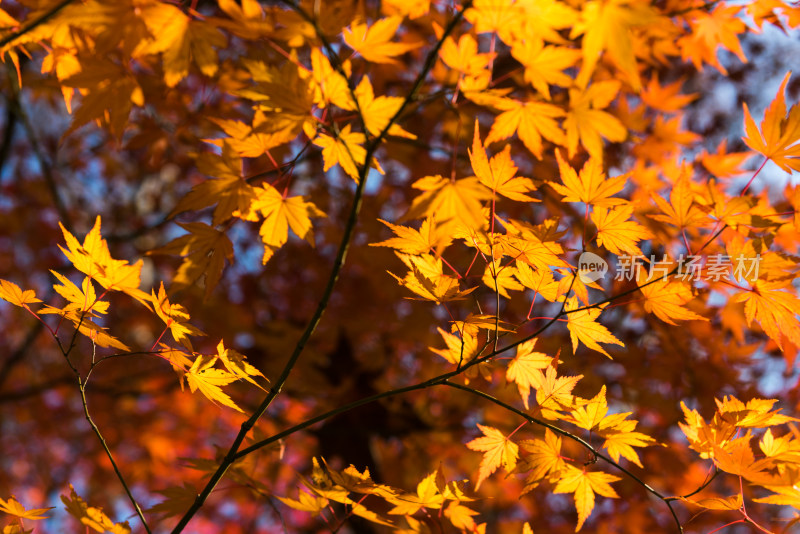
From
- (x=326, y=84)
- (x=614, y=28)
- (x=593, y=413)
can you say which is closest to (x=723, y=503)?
(x=593, y=413)

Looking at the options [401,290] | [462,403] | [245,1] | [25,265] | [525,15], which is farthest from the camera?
[25,265]

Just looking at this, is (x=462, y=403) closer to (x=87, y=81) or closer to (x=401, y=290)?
(x=401, y=290)

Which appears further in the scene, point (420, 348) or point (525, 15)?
point (420, 348)

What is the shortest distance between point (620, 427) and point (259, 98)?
110cm

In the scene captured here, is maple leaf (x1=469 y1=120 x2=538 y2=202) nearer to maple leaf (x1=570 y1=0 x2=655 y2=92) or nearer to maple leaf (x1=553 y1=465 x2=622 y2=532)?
maple leaf (x1=570 y1=0 x2=655 y2=92)

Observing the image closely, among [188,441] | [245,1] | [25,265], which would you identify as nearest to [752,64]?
[245,1]

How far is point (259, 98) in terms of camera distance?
1.10m

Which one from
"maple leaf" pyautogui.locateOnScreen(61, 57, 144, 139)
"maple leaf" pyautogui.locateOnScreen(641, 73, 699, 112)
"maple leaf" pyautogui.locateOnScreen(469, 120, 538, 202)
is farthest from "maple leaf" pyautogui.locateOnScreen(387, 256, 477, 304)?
"maple leaf" pyautogui.locateOnScreen(641, 73, 699, 112)

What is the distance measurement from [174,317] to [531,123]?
0.93 meters

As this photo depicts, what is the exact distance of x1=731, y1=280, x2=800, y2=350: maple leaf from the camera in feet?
3.84

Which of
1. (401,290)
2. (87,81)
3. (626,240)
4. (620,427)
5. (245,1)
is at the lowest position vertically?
(401,290)

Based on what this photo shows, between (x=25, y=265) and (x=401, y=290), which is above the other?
(x=401, y=290)

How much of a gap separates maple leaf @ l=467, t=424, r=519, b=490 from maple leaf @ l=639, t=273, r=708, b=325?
46cm

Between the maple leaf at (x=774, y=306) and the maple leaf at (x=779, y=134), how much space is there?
0.90 ft
